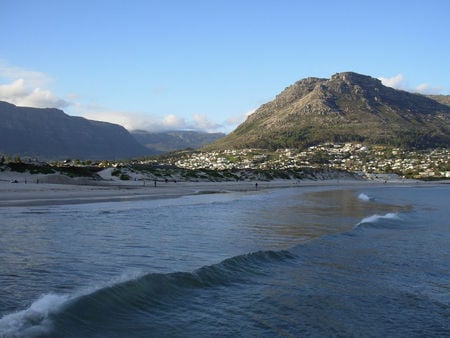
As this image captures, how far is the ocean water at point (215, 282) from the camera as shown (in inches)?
Result: 345

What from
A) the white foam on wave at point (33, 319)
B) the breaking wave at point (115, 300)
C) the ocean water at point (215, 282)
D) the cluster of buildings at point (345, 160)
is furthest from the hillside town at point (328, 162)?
the white foam on wave at point (33, 319)

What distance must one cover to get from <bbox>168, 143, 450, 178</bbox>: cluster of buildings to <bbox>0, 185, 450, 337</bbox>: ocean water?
424 feet

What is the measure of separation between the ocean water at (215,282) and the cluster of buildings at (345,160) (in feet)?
424

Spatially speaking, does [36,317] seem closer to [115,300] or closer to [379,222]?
[115,300]

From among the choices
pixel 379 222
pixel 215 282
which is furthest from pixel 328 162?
pixel 215 282

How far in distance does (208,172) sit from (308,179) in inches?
1220

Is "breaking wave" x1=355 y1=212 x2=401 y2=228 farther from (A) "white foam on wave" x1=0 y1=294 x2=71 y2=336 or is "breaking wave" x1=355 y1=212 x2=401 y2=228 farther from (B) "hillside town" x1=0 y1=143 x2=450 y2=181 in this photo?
(B) "hillside town" x1=0 y1=143 x2=450 y2=181

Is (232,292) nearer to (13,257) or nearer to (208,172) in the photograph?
(13,257)

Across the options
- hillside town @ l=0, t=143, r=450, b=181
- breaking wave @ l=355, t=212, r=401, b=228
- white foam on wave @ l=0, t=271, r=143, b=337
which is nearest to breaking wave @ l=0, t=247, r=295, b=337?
white foam on wave @ l=0, t=271, r=143, b=337

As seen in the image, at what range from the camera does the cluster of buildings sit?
154000 millimetres

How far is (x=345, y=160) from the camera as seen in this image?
6909 inches

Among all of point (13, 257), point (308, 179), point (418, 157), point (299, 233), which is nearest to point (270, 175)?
point (308, 179)

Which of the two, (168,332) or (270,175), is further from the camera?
(270,175)

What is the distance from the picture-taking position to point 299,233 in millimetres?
20875
